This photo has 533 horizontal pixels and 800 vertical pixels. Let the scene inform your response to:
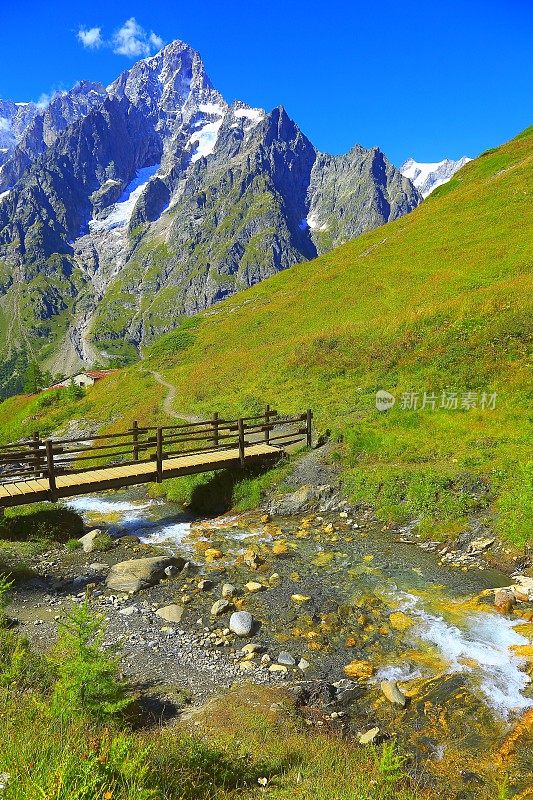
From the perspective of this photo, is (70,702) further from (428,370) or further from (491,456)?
(428,370)

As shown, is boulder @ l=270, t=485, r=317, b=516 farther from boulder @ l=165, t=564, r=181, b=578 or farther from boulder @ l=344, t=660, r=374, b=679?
boulder @ l=344, t=660, r=374, b=679

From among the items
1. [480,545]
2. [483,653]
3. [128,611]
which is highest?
[480,545]

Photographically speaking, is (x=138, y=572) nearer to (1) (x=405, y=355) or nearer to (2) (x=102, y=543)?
(2) (x=102, y=543)

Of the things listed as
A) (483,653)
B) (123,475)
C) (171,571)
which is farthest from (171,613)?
A: (123,475)

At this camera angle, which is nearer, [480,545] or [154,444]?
[480,545]

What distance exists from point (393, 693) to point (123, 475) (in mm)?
15471

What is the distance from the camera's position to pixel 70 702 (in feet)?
25.1

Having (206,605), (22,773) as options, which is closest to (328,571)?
(206,605)

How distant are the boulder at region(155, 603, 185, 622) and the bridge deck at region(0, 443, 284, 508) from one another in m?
8.15

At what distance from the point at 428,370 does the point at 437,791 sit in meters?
28.9

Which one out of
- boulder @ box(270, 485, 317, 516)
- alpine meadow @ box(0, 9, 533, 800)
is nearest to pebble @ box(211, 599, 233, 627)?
alpine meadow @ box(0, 9, 533, 800)

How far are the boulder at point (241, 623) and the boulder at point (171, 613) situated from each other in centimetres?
163

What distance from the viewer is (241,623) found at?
13.3m

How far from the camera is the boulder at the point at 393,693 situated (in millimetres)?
10141
